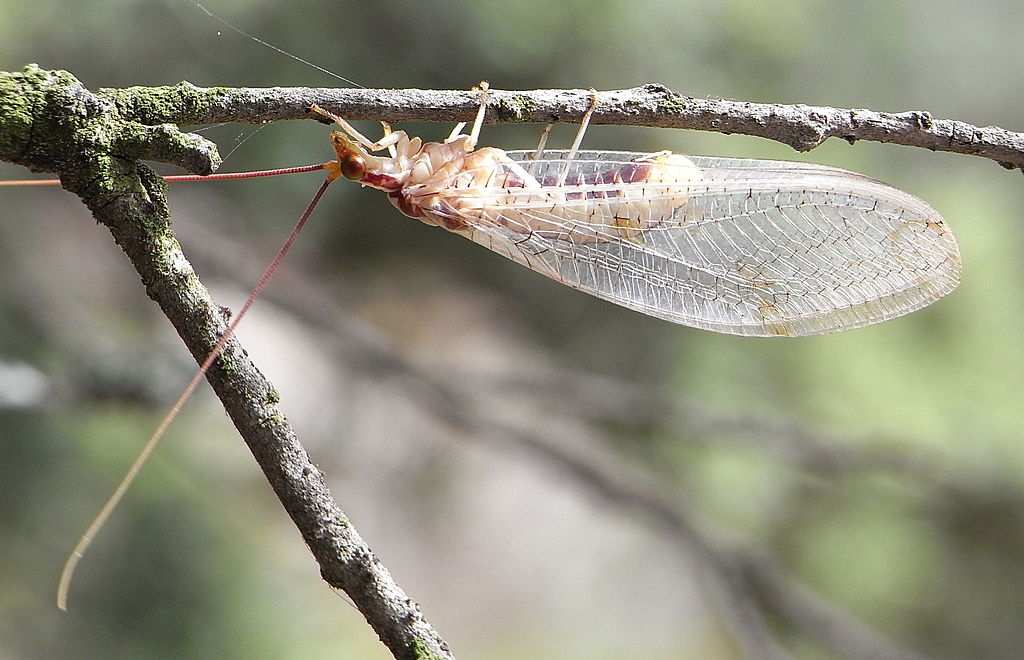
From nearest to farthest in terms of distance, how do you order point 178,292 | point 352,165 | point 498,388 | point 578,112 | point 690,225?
1. point 178,292
2. point 578,112
3. point 352,165
4. point 690,225
5. point 498,388

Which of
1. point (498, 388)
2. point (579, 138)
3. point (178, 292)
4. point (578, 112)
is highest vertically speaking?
point (498, 388)

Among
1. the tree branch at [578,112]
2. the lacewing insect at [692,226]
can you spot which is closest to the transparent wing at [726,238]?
the lacewing insect at [692,226]

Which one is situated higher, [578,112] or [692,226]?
[692,226]

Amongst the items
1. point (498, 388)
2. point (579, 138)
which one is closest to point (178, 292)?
point (579, 138)

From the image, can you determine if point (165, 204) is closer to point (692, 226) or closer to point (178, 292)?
point (178, 292)

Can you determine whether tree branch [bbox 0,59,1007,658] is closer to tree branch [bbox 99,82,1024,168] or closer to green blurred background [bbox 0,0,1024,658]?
tree branch [bbox 99,82,1024,168]

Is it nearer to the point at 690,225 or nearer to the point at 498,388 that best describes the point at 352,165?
the point at 690,225

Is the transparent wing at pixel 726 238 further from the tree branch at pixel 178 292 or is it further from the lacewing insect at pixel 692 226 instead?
the tree branch at pixel 178 292

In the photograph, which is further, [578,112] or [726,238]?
[726,238]

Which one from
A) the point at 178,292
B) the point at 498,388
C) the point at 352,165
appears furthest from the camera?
the point at 498,388

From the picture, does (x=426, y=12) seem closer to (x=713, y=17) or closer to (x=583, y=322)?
(x=713, y=17)
